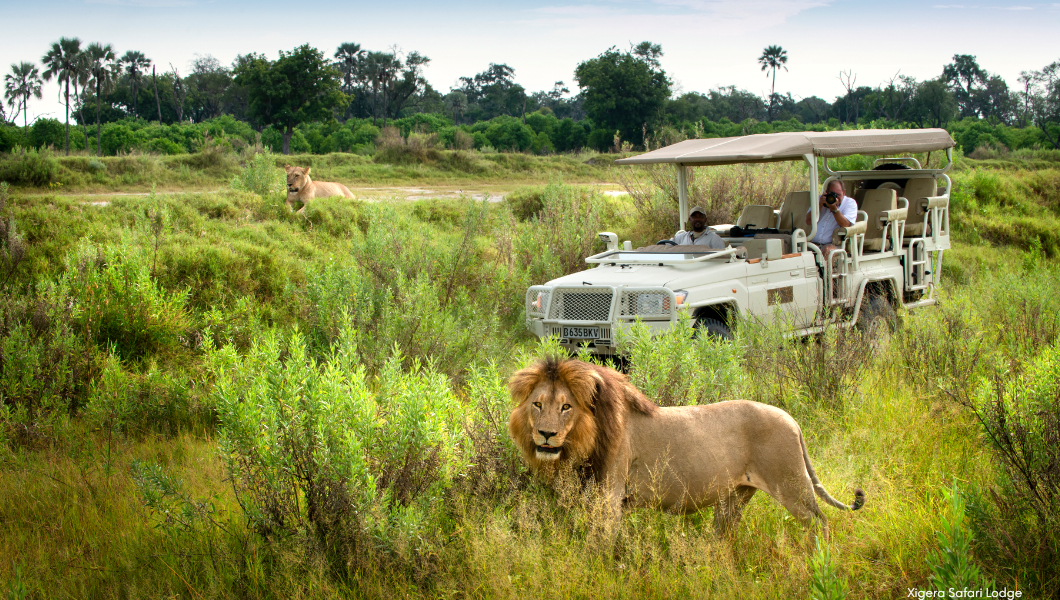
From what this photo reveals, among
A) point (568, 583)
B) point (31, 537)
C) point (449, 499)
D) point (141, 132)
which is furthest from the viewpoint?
point (141, 132)

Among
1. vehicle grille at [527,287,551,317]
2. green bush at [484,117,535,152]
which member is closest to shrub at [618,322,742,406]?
vehicle grille at [527,287,551,317]

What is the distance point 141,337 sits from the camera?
26.2ft

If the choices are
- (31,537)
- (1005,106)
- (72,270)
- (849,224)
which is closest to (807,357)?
(849,224)

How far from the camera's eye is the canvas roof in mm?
7590

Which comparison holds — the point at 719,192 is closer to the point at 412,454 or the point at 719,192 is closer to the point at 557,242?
the point at 557,242

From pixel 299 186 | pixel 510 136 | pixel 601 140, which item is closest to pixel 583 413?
pixel 299 186

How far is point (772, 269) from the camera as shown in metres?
7.68

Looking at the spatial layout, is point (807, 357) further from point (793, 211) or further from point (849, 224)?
point (793, 211)

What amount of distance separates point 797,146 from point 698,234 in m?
1.41

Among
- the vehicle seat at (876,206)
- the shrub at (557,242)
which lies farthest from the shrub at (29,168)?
the vehicle seat at (876,206)

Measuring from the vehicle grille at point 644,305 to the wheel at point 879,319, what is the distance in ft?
6.40

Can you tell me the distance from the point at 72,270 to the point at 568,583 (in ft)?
21.5

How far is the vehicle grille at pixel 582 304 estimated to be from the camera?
7238 mm

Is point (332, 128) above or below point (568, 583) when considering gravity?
above
